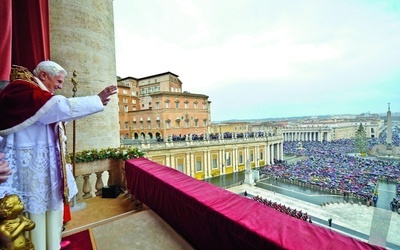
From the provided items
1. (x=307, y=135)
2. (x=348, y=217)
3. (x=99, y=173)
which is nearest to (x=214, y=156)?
(x=348, y=217)

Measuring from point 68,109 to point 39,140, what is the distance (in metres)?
0.39

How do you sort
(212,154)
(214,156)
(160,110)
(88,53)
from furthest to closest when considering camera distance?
(160,110) → (214,156) → (212,154) → (88,53)

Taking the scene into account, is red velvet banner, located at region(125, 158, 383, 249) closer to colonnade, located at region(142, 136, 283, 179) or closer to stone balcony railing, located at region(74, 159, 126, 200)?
stone balcony railing, located at region(74, 159, 126, 200)

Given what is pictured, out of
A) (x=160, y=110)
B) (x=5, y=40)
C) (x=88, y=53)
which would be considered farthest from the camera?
(x=160, y=110)

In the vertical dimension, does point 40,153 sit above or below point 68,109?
below

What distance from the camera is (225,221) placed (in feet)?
4.80

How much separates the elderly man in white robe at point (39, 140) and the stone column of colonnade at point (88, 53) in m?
5.69

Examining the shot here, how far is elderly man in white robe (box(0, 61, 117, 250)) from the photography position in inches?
52.1

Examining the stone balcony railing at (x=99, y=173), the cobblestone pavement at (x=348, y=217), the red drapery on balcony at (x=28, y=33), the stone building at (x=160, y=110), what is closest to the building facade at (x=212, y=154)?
the stone building at (x=160, y=110)

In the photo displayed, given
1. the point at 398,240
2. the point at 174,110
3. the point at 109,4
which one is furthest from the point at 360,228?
the point at 174,110

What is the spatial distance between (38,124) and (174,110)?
79.8ft

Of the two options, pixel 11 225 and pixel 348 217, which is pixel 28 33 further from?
pixel 348 217

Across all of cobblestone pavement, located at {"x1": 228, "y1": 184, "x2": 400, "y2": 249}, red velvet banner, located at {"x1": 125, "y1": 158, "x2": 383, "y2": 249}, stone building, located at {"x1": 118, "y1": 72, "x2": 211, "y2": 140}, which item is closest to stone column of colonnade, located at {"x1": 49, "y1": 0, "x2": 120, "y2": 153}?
red velvet banner, located at {"x1": 125, "y1": 158, "x2": 383, "y2": 249}

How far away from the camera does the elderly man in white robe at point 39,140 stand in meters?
1.32
